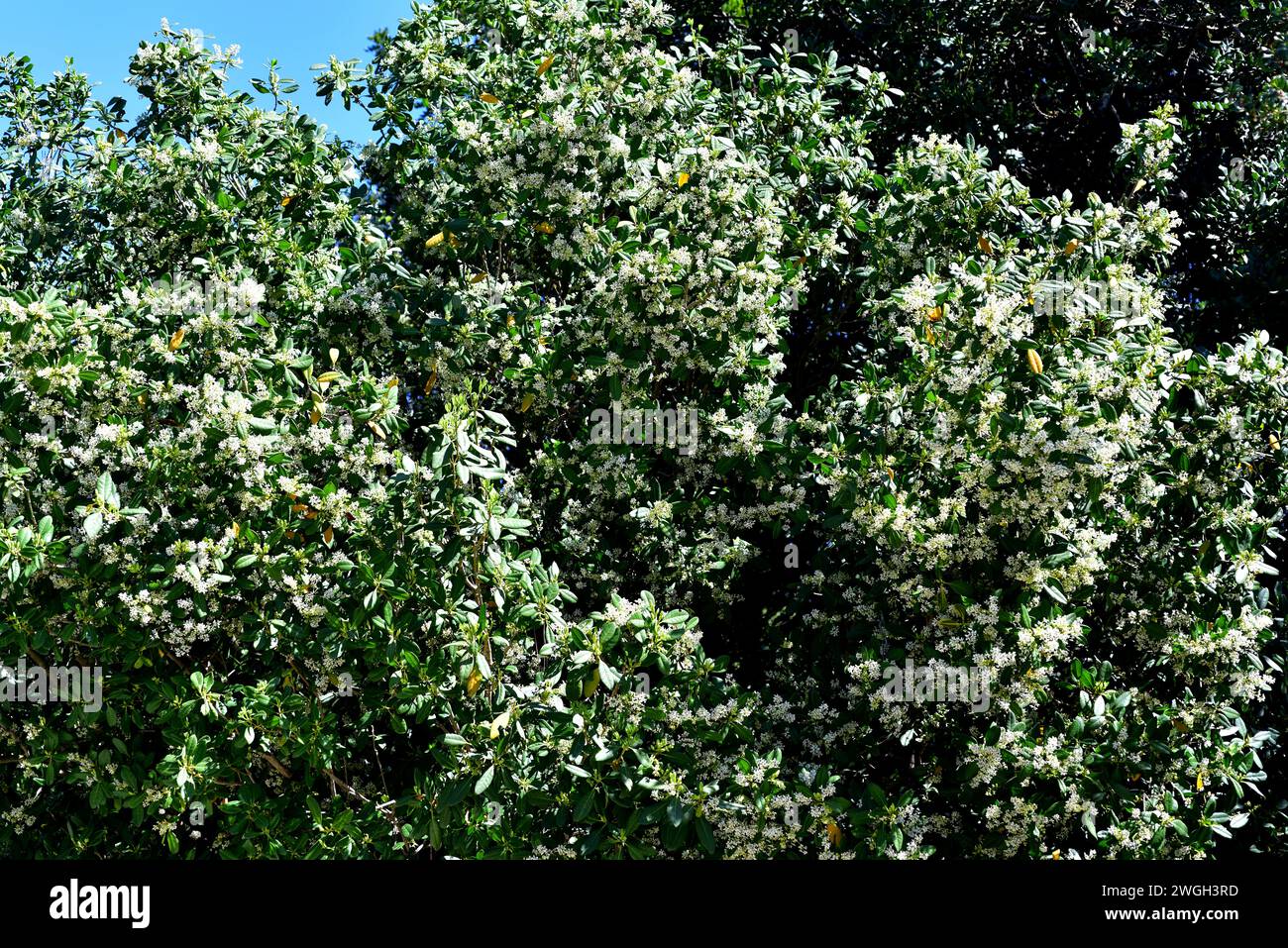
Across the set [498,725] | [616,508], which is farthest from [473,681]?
[616,508]

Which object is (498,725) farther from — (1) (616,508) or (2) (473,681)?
(1) (616,508)

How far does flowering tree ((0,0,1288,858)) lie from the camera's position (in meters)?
5.02

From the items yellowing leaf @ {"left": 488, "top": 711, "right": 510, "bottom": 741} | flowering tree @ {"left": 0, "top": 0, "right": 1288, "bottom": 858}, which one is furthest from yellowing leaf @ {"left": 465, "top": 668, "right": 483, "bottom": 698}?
yellowing leaf @ {"left": 488, "top": 711, "right": 510, "bottom": 741}

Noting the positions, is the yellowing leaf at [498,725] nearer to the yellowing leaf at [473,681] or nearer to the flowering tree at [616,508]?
the flowering tree at [616,508]

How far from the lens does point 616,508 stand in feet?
21.3

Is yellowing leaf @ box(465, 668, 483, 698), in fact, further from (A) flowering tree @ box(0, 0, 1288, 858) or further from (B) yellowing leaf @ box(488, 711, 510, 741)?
(B) yellowing leaf @ box(488, 711, 510, 741)

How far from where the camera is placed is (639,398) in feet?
20.0

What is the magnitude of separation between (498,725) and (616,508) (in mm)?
2044

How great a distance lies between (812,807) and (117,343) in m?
3.72

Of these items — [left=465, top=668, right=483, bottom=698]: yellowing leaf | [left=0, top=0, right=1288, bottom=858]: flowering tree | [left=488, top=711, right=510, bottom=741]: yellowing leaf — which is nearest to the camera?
[left=488, top=711, right=510, bottom=741]: yellowing leaf

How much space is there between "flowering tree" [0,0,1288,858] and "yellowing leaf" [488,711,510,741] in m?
0.05

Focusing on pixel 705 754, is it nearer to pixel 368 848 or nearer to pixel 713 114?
pixel 368 848

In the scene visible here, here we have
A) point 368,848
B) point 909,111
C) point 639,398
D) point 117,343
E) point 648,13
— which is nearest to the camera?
point 368,848
